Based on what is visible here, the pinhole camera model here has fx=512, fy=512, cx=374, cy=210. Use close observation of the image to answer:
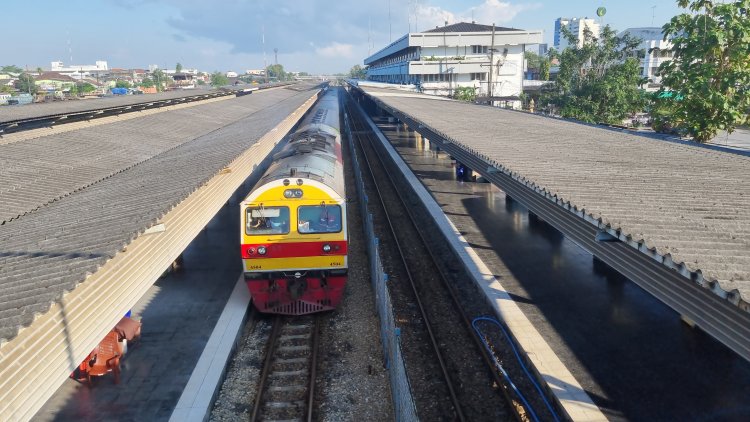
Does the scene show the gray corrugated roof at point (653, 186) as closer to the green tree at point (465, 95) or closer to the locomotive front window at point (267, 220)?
the locomotive front window at point (267, 220)

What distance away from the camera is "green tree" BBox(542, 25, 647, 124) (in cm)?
3153

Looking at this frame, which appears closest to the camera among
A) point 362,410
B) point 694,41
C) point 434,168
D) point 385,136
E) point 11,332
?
point 11,332

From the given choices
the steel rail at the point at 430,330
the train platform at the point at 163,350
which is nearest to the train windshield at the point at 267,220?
the train platform at the point at 163,350

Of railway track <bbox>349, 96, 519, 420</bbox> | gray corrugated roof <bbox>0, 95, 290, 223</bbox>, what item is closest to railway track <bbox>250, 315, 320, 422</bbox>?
railway track <bbox>349, 96, 519, 420</bbox>

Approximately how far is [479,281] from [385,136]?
104 ft

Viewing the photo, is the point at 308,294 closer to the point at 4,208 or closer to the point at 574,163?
the point at 4,208

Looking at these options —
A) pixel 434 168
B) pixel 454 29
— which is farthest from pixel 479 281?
pixel 454 29

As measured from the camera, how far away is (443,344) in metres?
10.2

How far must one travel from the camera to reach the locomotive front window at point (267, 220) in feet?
→ 34.1

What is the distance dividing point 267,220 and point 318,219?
3.39ft

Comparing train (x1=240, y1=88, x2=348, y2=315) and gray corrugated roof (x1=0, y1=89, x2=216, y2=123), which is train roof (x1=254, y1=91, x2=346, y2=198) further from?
gray corrugated roof (x1=0, y1=89, x2=216, y2=123)

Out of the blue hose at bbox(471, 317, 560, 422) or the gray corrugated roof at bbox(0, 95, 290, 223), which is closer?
the blue hose at bbox(471, 317, 560, 422)

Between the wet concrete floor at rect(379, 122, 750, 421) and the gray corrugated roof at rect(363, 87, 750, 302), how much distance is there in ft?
10.1

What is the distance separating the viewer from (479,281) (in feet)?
42.2
